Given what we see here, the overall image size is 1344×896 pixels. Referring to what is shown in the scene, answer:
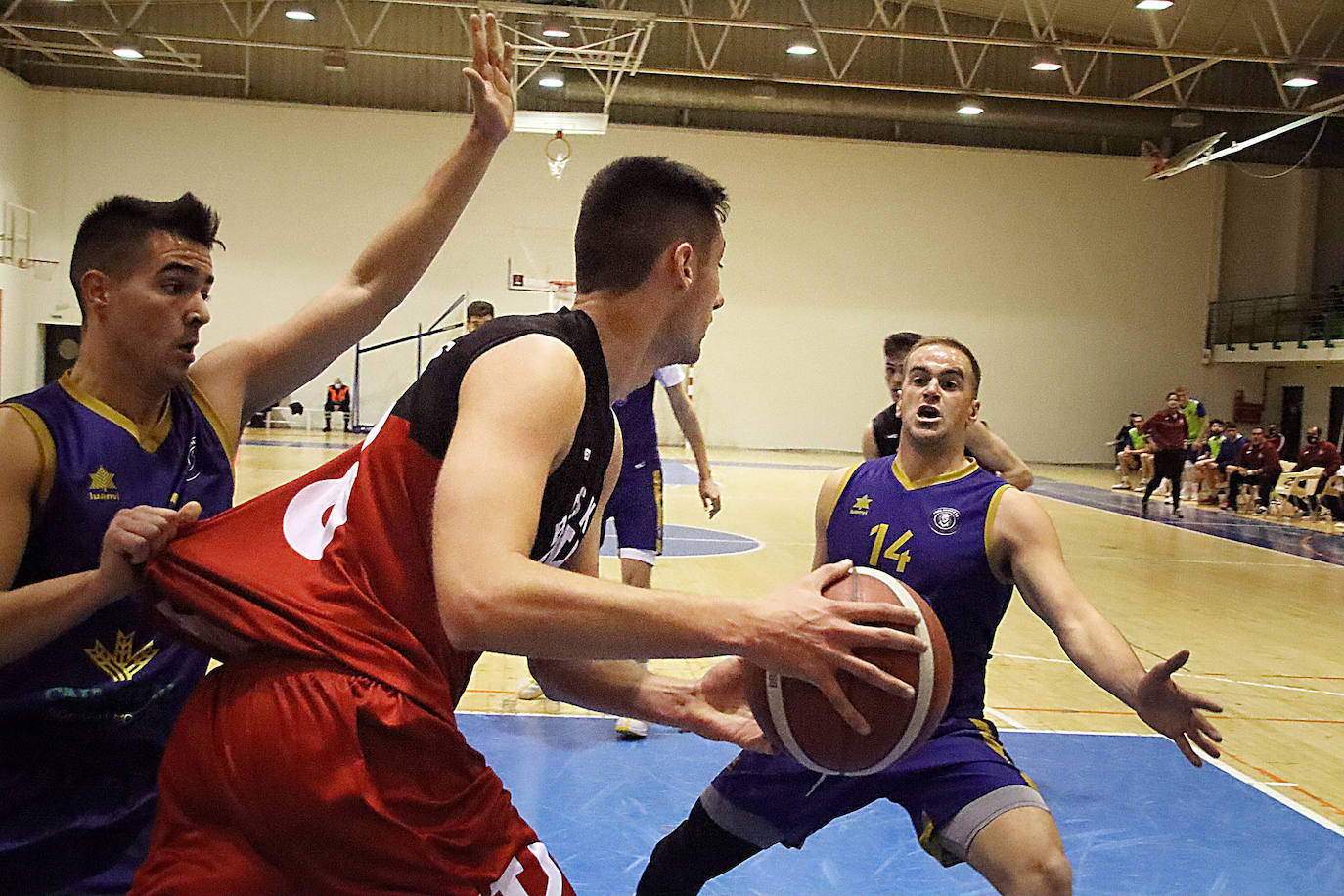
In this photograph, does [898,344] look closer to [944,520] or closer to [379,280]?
[944,520]

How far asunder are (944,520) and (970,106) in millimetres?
20293

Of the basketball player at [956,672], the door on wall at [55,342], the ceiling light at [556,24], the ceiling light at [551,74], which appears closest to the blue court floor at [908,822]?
the basketball player at [956,672]

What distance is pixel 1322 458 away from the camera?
16.3 metres

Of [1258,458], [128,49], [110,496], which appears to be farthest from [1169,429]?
[128,49]

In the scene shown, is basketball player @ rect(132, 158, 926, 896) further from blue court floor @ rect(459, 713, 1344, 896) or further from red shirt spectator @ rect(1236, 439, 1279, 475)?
red shirt spectator @ rect(1236, 439, 1279, 475)

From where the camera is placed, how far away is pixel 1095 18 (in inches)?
783

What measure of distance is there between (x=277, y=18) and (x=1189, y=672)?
21.1m

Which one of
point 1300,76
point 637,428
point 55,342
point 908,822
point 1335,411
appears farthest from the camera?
point 1335,411

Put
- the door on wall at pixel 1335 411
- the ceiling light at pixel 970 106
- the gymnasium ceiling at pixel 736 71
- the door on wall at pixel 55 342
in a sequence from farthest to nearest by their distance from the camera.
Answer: the door on wall at pixel 1335 411, the door on wall at pixel 55 342, the ceiling light at pixel 970 106, the gymnasium ceiling at pixel 736 71

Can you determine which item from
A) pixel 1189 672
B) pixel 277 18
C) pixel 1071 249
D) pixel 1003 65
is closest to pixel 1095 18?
pixel 1003 65

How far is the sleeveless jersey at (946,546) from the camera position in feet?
10.2

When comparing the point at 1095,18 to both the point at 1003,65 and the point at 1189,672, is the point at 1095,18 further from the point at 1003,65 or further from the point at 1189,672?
the point at 1189,672

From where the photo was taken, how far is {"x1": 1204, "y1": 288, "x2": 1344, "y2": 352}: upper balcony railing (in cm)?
2386

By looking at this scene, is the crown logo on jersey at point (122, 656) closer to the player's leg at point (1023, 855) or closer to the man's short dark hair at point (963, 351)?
the player's leg at point (1023, 855)
